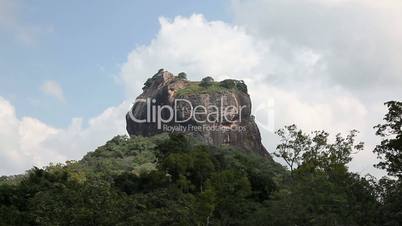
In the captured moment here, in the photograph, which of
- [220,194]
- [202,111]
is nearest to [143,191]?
[220,194]

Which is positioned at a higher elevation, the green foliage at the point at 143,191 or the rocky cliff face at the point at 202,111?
the rocky cliff face at the point at 202,111

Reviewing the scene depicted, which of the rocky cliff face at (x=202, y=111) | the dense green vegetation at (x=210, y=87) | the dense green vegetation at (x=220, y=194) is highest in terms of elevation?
the dense green vegetation at (x=210, y=87)

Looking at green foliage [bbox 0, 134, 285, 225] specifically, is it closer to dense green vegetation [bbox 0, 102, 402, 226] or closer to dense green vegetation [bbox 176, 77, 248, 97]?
dense green vegetation [bbox 0, 102, 402, 226]

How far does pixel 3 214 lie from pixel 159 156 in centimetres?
1765

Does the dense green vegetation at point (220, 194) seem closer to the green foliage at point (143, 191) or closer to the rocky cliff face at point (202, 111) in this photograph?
the green foliage at point (143, 191)

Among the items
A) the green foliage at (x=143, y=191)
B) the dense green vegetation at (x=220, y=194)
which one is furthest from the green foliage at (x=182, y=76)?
the dense green vegetation at (x=220, y=194)

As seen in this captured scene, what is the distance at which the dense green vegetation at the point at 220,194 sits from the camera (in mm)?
20438

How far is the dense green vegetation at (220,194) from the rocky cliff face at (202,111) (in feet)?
66.7

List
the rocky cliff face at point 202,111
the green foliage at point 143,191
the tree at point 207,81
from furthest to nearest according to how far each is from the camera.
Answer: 1. the tree at point 207,81
2. the rocky cliff face at point 202,111
3. the green foliage at point 143,191

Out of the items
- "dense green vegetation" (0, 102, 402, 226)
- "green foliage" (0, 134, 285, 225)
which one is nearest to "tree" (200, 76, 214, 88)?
"green foliage" (0, 134, 285, 225)

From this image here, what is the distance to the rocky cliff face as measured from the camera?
68812mm

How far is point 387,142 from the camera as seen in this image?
26.0 m

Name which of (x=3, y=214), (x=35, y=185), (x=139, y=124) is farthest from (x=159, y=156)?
(x=139, y=124)

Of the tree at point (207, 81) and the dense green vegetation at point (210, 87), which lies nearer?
the dense green vegetation at point (210, 87)
